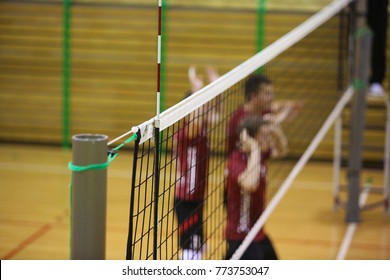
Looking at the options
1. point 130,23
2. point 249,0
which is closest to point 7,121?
point 130,23

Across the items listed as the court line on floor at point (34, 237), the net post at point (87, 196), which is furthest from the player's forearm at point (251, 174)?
the court line on floor at point (34, 237)

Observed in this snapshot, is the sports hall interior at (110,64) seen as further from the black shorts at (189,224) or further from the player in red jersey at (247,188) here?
the black shorts at (189,224)

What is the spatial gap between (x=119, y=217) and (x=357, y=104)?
278cm

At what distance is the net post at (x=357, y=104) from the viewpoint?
704 cm

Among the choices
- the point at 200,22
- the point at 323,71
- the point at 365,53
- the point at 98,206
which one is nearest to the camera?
the point at 98,206

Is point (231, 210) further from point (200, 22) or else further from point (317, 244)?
point (200, 22)

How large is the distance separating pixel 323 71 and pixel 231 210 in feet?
19.7

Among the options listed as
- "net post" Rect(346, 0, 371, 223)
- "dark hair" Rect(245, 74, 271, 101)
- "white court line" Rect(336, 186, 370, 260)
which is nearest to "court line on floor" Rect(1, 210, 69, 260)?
"dark hair" Rect(245, 74, 271, 101)

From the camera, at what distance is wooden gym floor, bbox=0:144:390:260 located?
22.2ft

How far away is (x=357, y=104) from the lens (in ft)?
23.8

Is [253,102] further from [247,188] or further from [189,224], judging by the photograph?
[189,224]

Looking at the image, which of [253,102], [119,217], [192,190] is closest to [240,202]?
[253,102]

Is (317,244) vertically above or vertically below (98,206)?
below
